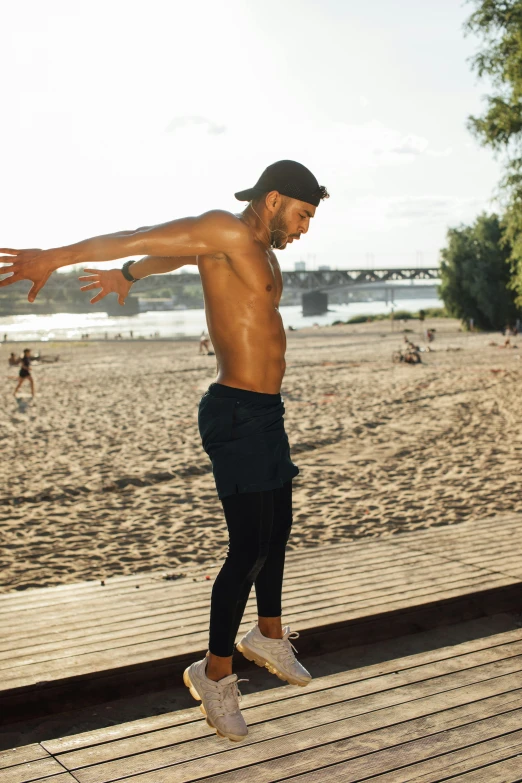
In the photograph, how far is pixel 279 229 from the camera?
3.09 metres

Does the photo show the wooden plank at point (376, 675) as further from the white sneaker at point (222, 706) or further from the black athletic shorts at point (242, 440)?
the black athletic shorts at point (242, 440)

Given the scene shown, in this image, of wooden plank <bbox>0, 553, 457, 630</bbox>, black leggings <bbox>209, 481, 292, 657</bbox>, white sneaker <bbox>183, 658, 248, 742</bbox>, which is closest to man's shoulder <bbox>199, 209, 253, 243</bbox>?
black leggings <bbox>209, 481, 292, 657</bbox>

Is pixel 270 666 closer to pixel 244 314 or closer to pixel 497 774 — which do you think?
pixel 497 774

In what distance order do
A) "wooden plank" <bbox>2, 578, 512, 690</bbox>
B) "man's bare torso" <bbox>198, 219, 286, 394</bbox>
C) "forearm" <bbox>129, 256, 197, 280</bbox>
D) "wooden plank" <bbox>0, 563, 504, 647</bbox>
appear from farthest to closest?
"wooden plank" <bbox>0, 563, 504, 647</bbox>
"wooden plank" <bbox>2, 578, 512, 690</bbox>
"forearm" <bbox>129, 256, 197, 280</bbox>
"man's bare torso" <bbox>198, 219, 286, 394</bbox>

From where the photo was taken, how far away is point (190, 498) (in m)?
9.75

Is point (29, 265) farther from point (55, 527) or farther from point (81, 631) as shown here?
point (55, 527)

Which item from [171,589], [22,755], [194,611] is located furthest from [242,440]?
[171,589]

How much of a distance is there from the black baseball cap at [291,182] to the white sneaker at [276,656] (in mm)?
1842

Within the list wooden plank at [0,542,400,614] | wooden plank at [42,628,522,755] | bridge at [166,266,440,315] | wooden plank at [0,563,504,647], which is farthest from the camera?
bridge at [166,266,440,315]

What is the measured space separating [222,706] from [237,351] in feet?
4.49

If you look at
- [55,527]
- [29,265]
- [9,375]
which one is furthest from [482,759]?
[9,375]

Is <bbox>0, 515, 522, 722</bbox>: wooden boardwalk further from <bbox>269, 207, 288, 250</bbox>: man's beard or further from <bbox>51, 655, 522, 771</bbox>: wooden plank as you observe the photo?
<bbox>269, 207, 288, 250</bbox>: man's beard

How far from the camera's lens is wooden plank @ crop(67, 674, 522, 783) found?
289cm

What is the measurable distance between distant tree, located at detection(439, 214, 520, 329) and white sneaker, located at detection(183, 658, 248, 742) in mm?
53593
